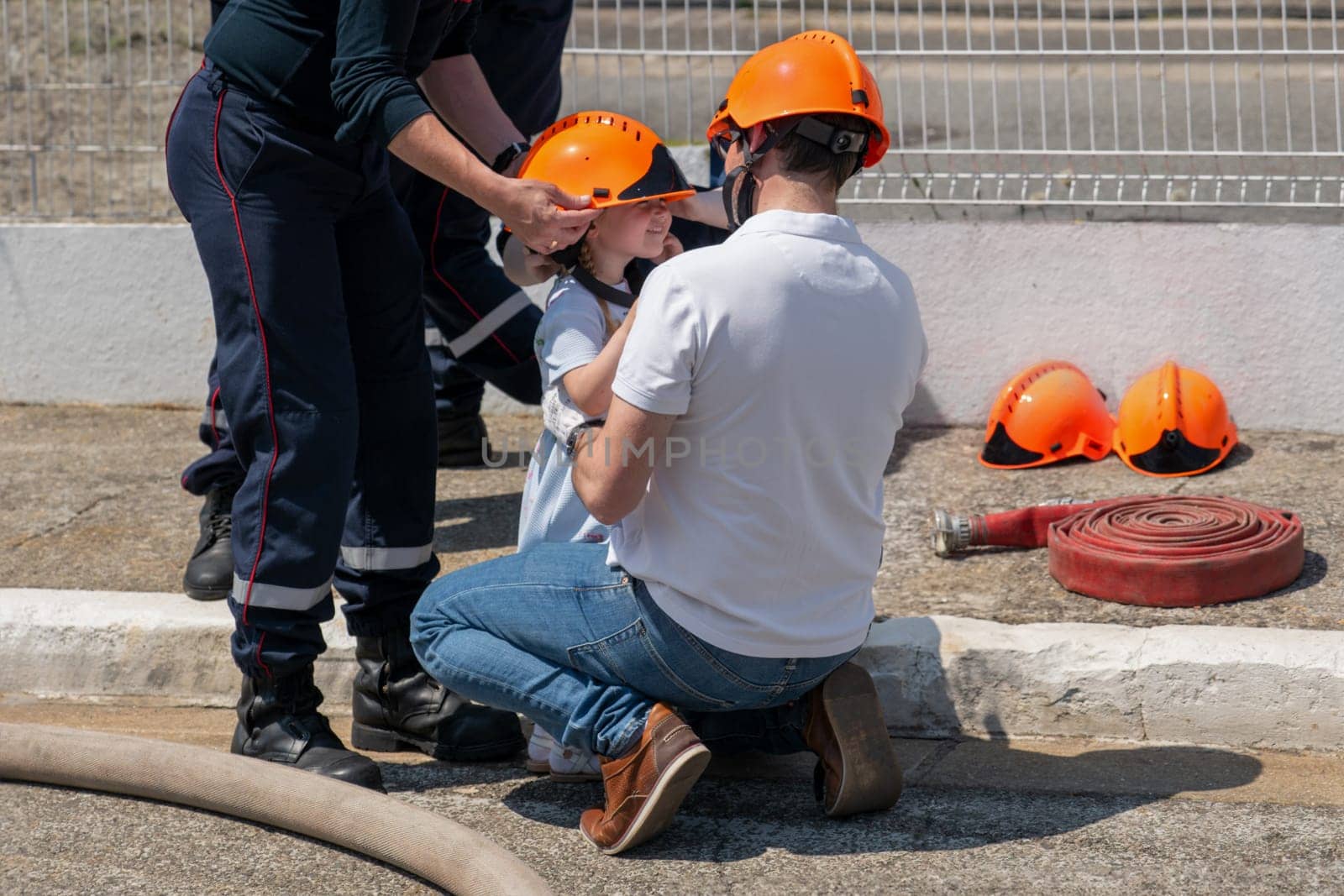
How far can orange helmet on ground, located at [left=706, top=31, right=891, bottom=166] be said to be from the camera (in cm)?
280

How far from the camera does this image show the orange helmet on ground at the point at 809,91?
2.80 meters

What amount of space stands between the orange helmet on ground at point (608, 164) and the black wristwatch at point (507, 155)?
24 centimetres

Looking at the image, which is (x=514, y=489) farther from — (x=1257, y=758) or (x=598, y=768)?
(x=1257, y=758)

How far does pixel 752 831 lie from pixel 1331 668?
1.35 m

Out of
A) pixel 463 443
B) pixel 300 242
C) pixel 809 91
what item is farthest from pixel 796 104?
pixel 463 443

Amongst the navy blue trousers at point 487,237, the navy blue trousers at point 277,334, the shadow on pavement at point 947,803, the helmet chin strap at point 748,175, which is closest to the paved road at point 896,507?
the navy blue trousers at point 487,237

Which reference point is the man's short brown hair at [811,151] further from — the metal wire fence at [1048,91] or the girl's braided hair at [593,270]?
the metal wire fence at [1048,91]

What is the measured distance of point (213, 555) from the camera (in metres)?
4.18

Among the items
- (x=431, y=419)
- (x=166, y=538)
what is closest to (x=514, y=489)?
(x=166, y=538)

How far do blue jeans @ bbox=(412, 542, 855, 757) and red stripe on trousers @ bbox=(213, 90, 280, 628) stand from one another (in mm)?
372

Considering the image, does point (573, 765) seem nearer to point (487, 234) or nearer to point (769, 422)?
point (769, 422)

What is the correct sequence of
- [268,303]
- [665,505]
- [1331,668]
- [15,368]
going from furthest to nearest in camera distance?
[15,368]
[1331,668]
[268,303]
[665,505]

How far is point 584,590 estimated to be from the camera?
118 inches

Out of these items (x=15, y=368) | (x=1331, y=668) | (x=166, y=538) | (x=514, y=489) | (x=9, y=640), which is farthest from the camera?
(x=15, y=368)
